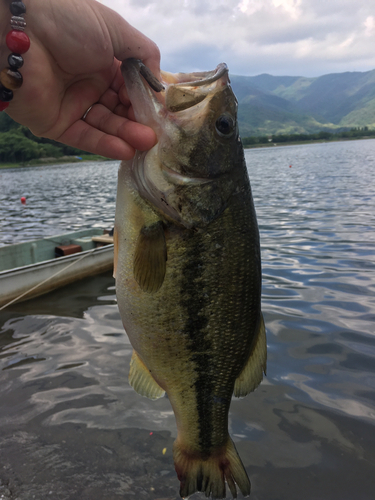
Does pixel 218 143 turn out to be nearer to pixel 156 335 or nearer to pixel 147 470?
pixel 156 335

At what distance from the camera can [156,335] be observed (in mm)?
2336

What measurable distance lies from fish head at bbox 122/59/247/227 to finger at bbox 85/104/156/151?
0.05 metres

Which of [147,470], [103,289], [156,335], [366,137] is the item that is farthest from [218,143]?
[366,137]

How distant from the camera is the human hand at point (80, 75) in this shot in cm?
217

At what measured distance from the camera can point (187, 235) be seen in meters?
2.25

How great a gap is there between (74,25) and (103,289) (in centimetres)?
893

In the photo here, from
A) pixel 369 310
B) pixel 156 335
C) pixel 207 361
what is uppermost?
pixel 156 335

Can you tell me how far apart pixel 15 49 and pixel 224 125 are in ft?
4.18

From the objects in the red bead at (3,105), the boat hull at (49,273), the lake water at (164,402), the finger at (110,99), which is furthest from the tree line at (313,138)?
the red bead at (3,105)

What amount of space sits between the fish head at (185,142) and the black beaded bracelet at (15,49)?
58 centimetres

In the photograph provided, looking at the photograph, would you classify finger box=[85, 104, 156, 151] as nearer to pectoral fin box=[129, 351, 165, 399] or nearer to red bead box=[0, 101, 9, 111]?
red bead box=[0, 101, 9, 111]

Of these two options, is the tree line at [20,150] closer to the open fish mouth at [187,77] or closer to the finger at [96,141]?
the finger at [96,141]

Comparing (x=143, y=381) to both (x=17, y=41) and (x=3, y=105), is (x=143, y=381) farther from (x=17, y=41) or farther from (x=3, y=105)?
(x=17, y=41)

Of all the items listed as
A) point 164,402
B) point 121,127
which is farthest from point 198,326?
point 164,402
